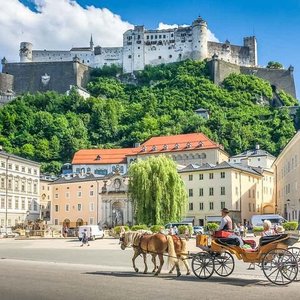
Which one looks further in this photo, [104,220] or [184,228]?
[104,220]

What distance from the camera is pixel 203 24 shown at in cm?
14338

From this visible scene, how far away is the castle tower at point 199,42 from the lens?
14175 centimetres

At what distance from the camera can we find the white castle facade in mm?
142875

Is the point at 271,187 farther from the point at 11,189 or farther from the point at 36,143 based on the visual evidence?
the point at 36,143

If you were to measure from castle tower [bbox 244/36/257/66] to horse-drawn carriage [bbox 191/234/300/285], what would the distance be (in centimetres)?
13732

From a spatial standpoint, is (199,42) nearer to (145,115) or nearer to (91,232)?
(145,115)

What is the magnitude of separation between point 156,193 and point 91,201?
28.9 meters

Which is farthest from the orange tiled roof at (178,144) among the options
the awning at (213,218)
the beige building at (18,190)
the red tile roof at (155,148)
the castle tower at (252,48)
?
the castle tower at (252,48)

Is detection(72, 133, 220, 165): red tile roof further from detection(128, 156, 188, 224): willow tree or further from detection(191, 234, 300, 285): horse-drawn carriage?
detection(191, 234, 300, 285): horse-drawn carriage

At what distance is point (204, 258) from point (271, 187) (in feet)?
222

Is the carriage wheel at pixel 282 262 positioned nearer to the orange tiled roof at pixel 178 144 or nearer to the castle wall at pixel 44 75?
the orange tiled roof at pixel 178 144

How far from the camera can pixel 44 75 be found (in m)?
139

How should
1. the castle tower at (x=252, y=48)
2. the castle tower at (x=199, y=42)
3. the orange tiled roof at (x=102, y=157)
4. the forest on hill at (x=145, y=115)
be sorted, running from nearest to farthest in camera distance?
the orange tiled roof at (x=102, y=157) → the forest on hill at (x=145, y=115) → the castle tower at (x=199, y=42) → the castle tower at (x=252, y=48)

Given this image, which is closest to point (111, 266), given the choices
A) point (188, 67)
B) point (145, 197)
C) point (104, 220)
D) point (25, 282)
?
point (25, 282)
